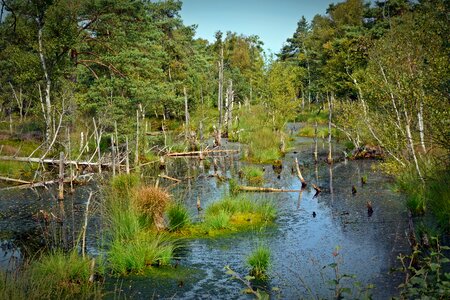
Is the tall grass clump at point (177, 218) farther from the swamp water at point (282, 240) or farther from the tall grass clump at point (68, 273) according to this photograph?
the tall grass clump at point (68, 273)

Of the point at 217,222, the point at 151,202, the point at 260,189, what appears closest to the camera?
the point at 151,202

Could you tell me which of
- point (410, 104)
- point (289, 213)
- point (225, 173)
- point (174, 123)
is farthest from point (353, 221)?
point (174, 123)

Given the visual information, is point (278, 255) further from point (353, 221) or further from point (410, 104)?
point (410, 104)

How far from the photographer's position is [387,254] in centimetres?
Result: 1245

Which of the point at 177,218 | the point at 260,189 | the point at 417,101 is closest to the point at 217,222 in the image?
the point at 177,218

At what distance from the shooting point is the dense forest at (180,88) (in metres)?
14.4

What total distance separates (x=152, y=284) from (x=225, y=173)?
16576 millimetres

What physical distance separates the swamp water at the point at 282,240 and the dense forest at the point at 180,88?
173cm

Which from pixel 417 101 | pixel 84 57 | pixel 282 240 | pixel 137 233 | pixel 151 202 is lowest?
pixel 282 240

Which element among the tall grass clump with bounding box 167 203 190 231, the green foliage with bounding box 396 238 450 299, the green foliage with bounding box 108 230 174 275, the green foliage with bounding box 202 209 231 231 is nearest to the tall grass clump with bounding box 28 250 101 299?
the green foliage with bounding box 108 230 174 275

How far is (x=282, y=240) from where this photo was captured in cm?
1416

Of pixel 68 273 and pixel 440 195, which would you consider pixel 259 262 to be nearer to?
pixel 68 273

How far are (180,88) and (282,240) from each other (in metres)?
37.4

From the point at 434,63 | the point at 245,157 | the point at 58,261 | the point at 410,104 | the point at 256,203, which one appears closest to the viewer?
the point at 58,261
